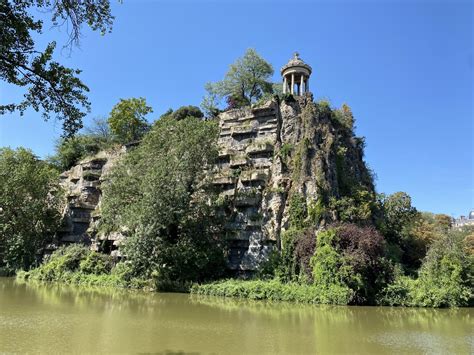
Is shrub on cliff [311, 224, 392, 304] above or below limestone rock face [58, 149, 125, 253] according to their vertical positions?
below

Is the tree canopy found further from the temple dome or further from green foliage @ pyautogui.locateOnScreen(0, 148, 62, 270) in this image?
green foliage @ pyautogui.locateOnScreen(0, 148, 62, 270)

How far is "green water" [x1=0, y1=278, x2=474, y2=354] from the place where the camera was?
10.7 metres

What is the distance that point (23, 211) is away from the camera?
33.2m

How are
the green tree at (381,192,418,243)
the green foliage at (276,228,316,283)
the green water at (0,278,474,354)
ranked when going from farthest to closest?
the green tree at (381,192,418,243), the green foliage at (276,228,316,283), the green water at (0,278,474,354)

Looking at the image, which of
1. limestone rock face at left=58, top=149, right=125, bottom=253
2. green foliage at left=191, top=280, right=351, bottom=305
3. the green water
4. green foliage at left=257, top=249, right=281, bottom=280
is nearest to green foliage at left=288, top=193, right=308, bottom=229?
green foliage at left=257, top=249, right=281, bottom=280

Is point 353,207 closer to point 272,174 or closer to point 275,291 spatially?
point 272,174

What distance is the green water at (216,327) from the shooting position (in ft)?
35.2

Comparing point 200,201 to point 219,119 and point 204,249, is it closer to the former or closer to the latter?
point 204,249

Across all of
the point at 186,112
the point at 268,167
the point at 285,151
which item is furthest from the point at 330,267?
the point at 186,112

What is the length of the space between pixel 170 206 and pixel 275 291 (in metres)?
8.05

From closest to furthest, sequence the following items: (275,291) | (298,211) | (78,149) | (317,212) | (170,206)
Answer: (275,291) < (170,206) < (317,212) < (298,211) < (78,149)

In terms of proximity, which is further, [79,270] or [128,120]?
[128,120]

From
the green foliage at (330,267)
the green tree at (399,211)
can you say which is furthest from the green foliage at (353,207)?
the green tree at (399,211)

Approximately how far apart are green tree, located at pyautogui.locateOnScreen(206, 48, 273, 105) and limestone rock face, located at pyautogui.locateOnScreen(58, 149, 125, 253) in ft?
42.2
